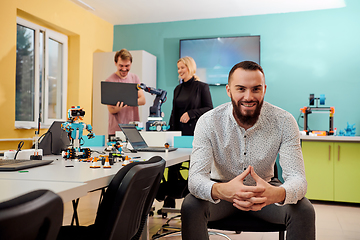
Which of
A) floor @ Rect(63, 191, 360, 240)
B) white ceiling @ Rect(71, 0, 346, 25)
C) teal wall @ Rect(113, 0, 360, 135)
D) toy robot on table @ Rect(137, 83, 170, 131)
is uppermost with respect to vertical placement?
white ceiling @ Rect(71, 0, 346, 25)

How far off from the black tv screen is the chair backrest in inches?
163

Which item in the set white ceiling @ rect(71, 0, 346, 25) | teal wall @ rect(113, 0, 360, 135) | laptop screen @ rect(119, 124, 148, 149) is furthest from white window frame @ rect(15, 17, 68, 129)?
laptop screen @ rect(119, 124, 148, 149)

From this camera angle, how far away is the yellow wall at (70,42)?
370 cm

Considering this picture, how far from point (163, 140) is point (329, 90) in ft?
10.3

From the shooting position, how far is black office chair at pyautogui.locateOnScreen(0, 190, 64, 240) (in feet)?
1.73

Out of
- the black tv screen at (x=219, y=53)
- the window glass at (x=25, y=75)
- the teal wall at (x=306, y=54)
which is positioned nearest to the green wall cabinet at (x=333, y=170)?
the teal wall at (x=306, y=54)

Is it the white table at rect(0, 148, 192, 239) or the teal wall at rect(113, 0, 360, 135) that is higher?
the teal wall at rect(113, 0, 360, 135)

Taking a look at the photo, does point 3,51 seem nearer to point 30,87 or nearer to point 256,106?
point 30,87

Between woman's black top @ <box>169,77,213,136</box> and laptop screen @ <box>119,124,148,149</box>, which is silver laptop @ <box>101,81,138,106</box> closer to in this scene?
woman's black top @ <box>169,77,213,136</box>

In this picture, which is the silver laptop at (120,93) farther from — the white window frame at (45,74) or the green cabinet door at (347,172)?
the green cabinet door at (347,172)

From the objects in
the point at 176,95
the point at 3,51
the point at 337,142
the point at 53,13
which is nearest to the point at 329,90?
the point at 337,142

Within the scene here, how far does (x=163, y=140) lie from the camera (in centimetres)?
259

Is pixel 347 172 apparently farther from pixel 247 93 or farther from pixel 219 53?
pixel 247 93

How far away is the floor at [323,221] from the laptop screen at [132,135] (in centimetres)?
62
